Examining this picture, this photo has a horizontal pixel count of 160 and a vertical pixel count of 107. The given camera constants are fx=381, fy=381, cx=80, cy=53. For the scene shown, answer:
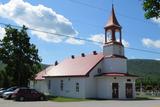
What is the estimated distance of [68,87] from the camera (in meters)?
55.8

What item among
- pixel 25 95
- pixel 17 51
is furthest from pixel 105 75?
pixel 17 51

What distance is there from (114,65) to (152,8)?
122 feet

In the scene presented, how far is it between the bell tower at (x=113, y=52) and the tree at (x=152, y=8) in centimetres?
3687

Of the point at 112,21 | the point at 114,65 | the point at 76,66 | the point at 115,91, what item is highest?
the point at 112,21

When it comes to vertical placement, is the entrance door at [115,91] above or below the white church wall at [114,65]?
below

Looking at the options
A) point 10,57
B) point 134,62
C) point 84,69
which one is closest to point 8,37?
Answer: point 10,57

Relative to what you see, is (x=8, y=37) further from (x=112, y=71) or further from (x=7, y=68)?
(x=112, y=71)

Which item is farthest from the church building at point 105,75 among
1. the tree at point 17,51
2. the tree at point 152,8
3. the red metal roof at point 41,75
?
the tree at point 152,8

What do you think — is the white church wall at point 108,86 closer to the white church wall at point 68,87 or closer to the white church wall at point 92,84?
the white church wall at point 92,84

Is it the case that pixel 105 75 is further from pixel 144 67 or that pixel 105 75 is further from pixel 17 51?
pixel 144 67

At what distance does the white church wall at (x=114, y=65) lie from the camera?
2072 inches

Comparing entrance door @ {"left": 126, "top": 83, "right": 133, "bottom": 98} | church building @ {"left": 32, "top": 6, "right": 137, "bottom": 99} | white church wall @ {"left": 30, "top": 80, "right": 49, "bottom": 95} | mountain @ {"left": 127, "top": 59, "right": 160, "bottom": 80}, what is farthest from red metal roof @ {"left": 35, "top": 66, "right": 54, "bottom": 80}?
mountain @ {"left": 127, "top": 59, "right": 160, "bottom": 80}

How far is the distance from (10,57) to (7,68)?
2.42m

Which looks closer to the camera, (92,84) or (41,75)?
(92,84)
